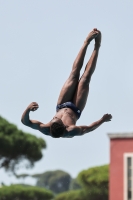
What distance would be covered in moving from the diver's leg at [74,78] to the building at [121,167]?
86.3ft

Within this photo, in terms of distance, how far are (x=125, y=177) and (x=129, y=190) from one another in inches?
36.1

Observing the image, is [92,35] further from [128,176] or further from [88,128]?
[128,176]

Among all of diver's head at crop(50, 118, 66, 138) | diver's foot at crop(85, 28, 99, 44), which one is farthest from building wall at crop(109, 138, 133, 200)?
diver's head at crop(50, 118, 66, 138)

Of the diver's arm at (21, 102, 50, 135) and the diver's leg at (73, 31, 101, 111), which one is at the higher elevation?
the diver's leg at (73, 31, 101, 111)

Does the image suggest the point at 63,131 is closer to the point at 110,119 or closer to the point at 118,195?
the point at 110,119

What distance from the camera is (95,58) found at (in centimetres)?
1430

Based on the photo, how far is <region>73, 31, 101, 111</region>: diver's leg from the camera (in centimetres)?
1414

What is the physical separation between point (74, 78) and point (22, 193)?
3996 centimetres

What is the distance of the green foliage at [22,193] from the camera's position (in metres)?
52.4

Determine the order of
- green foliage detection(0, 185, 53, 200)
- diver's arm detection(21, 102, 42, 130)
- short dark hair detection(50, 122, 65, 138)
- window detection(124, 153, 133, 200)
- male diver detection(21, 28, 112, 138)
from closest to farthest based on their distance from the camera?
1. short dark hair detection(50, 122, 65, 138)
2. diver's arm detection(21, 102, 42, 130)
3. male diver detection(21, 28, 112, 138)
4. window detection(124, 153, 133, 200)
5. green foliage detection(0, 185, 53, 200)

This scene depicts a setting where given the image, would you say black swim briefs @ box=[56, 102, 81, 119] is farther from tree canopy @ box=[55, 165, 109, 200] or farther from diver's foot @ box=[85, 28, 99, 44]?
tree canopy @ box=[55, 165, 109, 200]

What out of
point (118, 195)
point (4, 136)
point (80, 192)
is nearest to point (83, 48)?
point (118, 195)

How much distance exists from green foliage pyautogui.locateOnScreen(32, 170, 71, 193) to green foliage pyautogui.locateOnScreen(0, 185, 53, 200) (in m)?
50.9

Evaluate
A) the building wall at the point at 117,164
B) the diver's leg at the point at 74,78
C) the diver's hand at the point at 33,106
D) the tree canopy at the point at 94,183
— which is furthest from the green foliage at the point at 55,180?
the diver's hand at the point at 33,106
